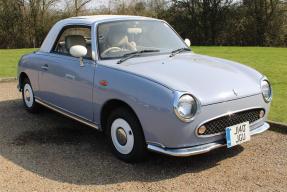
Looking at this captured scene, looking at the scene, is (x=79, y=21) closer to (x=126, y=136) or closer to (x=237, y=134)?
(x=126, y=136)

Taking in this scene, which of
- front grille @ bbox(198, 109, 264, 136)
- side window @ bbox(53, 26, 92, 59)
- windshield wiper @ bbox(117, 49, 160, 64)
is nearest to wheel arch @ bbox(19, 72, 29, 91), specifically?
side window @ bbox(53, 26, 92, 59)

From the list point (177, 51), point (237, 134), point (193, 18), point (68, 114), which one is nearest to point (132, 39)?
point (177, 51)

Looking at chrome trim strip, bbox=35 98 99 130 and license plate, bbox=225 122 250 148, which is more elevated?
license plate, bbox=225 122 250 148

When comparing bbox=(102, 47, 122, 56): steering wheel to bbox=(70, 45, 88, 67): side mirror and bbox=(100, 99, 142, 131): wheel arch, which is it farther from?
bbox=(100, 99, 142, 131): wheel arch

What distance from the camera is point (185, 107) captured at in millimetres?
4062

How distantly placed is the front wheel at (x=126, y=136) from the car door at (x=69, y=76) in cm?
48

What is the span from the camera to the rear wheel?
6.91 m

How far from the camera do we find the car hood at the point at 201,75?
421 centimetres

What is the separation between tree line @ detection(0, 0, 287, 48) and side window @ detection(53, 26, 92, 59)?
66.4ft

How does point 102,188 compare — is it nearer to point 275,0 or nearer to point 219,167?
point 219,167

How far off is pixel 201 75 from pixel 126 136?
108 centimetres

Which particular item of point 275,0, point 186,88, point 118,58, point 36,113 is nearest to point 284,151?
point 186,88

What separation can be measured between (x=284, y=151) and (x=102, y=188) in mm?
2356

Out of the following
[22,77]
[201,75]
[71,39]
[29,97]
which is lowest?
[29,97]
